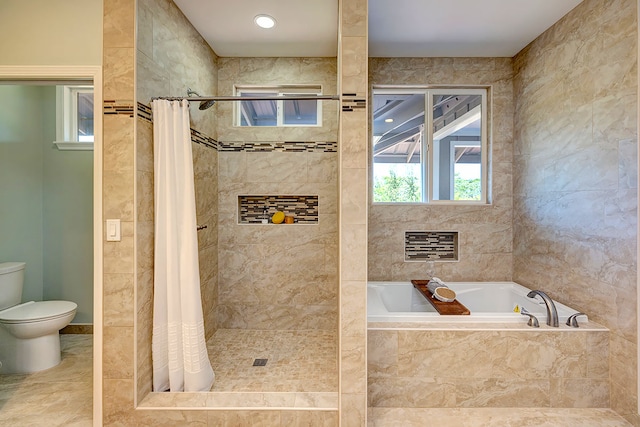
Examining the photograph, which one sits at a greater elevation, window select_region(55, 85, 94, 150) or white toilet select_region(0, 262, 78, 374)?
window select_region(55, 85, 94, 150)

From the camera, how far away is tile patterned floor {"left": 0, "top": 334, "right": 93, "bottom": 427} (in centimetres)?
181

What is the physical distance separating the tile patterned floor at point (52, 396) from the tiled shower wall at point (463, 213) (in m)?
2.37

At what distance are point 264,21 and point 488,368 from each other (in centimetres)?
285

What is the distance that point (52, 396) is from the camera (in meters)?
2.03

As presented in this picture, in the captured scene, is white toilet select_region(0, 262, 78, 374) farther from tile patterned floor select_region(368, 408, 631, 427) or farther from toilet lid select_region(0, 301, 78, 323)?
tile patterned floor select_region(368, 408, 631, 427)

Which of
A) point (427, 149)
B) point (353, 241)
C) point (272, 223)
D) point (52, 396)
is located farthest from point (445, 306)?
point (52, 396)

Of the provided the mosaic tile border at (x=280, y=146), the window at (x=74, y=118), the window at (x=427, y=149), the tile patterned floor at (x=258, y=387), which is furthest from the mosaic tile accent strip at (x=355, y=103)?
the window at (x=74, y=118)

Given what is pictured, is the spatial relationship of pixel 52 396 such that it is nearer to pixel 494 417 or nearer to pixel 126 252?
pixel 126 252

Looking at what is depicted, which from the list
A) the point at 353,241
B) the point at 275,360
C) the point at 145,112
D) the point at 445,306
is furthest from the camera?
the point at 275,360

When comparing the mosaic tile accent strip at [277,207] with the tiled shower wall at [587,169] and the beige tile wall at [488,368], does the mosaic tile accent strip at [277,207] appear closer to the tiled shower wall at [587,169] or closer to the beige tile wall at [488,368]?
the beige tile wall at [488,368]

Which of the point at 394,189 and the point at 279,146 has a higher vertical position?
the point at 279,146

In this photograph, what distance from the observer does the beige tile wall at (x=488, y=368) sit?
1971mm

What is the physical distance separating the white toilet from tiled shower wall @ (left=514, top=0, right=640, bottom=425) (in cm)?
374

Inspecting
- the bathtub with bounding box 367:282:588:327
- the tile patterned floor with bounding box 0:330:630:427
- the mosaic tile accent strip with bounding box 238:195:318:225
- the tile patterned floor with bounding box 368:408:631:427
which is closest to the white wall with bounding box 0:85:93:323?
the tile patterned floor with bounding box 0:330:630:427
